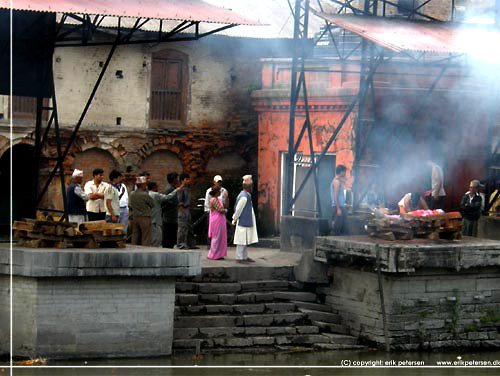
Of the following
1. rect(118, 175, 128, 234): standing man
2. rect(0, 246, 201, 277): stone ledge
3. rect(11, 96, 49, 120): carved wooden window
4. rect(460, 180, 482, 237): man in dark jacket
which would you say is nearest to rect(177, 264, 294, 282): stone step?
rect(0, 246, 201, 277): stone ledge

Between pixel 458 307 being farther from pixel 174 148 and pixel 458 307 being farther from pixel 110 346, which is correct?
pixel 174 148

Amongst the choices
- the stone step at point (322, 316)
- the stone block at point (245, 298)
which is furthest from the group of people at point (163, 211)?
the stone step at point (322, 316)

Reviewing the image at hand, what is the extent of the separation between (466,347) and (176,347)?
4836mm

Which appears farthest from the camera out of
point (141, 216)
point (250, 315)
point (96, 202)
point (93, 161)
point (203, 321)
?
point (93, 161)

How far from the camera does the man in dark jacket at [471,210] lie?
79.4ft

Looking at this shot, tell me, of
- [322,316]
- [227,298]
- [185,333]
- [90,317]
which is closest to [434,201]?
[322,316]

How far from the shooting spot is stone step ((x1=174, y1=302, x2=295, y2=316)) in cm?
1966

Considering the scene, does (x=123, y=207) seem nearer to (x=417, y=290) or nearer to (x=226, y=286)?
(x=226, y=286)

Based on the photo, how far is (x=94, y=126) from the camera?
30.6 meters

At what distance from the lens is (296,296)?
2100 centimetres

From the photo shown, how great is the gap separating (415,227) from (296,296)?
2255 mm

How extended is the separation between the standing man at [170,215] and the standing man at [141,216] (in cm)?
112

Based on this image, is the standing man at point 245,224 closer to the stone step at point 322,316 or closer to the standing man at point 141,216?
the standing man at point 141,216

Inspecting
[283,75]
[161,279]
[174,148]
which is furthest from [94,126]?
[161,279]
